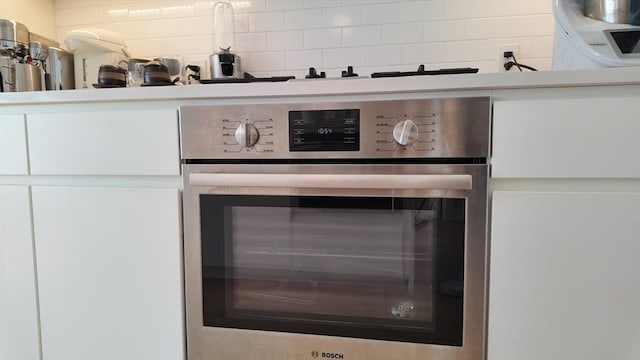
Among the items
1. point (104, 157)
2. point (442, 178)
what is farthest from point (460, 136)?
point (104, 157)

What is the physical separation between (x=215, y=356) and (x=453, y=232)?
0.63 m

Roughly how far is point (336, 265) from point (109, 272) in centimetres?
57

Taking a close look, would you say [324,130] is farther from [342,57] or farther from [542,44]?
[542,44]

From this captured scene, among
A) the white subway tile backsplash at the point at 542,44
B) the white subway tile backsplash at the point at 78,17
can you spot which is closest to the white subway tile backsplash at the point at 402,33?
the white subway tile backsplash at the point at 542,44

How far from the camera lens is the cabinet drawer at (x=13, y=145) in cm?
96

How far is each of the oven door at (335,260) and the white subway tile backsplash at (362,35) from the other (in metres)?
0.75

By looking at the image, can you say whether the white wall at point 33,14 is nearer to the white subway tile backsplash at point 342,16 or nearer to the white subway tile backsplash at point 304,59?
the white subway tile backsplash at point 304,59

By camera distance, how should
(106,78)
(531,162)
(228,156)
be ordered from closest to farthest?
(531,162) < (228,156) < (106,78)

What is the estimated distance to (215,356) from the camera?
0.88 m

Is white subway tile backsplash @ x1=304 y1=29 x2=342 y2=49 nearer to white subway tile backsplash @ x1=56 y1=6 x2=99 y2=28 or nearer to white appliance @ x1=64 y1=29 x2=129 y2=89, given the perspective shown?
white appliance @ x1=64 y1=29 x2=129 y2=89

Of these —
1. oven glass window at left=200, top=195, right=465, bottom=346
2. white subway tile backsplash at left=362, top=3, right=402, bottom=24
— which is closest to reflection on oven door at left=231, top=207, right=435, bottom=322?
oven glass window at left=200, top=195, right=465, bottom=346

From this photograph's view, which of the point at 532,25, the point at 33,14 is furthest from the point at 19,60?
the point at 532,25

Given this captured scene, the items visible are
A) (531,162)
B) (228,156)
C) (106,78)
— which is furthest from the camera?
(106,78)

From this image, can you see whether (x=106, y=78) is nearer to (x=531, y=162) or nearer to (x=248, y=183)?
(x=248, y=183)
